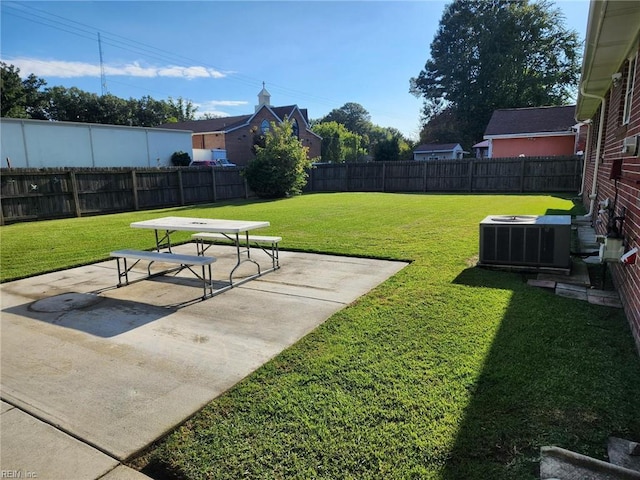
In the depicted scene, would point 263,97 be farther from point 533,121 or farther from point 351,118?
point 351,118

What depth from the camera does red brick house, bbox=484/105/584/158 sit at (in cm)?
2338

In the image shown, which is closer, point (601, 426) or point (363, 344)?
point (601, 426)

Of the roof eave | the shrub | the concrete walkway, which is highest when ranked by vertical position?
the roof eave

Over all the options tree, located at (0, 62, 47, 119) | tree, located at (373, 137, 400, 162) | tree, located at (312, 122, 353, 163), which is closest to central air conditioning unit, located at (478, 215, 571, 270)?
tree, located at (373, 137, 400, 162)

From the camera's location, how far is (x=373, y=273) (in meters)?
5.56

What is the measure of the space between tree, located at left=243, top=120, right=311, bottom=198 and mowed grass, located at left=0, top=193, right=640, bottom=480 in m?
15.2

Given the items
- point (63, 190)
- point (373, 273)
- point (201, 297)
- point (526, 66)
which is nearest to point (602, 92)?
point (373, 273)

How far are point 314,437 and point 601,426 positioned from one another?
63.2 inches

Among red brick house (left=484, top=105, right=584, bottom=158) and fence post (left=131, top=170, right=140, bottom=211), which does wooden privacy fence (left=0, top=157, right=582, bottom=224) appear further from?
red brick house (left=484, top=105, right=584, bottom=158)

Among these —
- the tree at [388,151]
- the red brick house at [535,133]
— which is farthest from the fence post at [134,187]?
the tree at [388,151]

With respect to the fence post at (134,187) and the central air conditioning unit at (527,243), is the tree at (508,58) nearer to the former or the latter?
the fence post at (134,187)

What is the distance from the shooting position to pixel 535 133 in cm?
2389

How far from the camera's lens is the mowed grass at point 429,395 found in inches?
79.1

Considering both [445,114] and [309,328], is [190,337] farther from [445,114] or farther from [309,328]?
A: [445,114]
